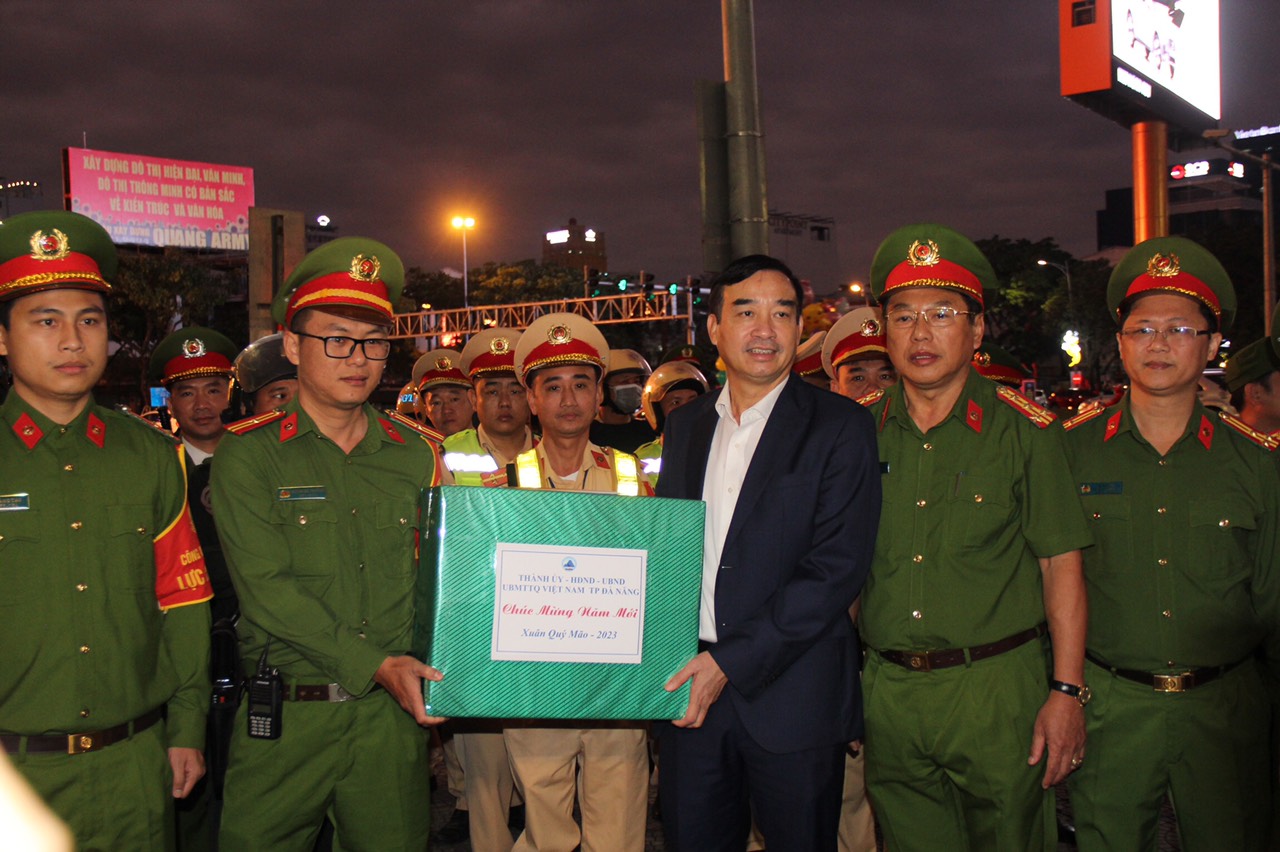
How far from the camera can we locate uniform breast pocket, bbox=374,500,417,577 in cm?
356

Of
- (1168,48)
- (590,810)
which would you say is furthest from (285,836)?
(1168,48)

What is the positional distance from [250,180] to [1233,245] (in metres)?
46.9

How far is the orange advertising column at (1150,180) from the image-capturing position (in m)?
28.8

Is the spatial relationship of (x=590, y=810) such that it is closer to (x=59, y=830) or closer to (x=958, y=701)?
(x=958, y=701)

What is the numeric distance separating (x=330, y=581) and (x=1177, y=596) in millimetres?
2932

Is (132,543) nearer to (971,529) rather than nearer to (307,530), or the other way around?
(307,530)

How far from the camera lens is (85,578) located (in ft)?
10.2

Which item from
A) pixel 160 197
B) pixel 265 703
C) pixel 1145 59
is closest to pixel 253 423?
pixel 265 703

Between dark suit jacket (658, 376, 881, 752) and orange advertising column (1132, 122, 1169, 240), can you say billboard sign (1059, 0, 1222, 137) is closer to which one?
orange advertising column (1132, 122, 1169, 240)

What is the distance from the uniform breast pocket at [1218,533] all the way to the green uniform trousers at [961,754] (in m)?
0.69

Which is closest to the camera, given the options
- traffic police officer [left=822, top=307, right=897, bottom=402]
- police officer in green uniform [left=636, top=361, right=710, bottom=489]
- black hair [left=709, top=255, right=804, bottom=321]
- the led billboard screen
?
black hair [left=709, top=255, right=804, bottom=321]

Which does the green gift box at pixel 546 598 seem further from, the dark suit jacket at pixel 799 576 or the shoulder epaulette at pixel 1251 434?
the shoulder epaulette at pixel 1251 434

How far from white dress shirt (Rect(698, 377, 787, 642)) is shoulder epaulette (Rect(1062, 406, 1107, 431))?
130 cm

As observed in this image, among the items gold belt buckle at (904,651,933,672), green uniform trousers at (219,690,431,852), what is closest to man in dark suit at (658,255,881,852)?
gold belt buckle at (904,651,933,672)
